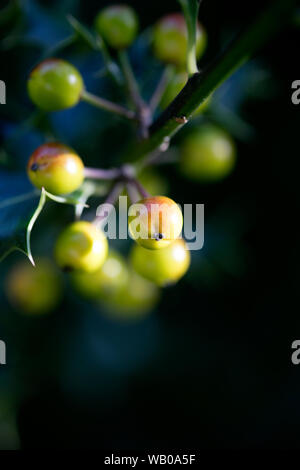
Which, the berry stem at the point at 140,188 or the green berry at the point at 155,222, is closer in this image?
the green berry at the point at 155,222

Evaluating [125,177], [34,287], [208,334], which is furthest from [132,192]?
[208,334]

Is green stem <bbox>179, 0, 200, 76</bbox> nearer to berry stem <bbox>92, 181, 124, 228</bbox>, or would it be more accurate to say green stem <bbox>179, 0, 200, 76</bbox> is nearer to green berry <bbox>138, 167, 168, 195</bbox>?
berry stem <bbox>92, 181, 124, 228</bbox>

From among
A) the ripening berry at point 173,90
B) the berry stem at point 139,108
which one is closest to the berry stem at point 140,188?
the berry stem at point 139,108

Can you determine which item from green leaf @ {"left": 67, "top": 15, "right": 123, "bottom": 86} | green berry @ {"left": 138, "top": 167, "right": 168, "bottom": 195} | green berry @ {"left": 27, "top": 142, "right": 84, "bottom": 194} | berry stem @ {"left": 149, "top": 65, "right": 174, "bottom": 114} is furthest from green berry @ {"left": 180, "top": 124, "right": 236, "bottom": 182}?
green berry @ {"left": 27, "top": 142, "right": 84, "bottom": 194}

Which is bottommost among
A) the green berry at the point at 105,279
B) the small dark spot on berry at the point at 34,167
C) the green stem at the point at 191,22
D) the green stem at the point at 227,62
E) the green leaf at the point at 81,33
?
the green berry at the point at 105,279

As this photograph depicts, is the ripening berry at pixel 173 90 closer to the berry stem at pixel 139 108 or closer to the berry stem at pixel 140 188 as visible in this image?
the berry stem at pixel 139 108

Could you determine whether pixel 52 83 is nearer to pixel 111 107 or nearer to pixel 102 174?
pixel 111 107

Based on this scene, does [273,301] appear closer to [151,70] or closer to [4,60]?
[151,70]

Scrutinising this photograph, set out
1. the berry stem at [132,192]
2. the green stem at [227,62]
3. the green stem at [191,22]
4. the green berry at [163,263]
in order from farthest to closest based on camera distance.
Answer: the berry stem at [132,192] → the green berry at [163,263] → the green stem at [191,22] → the green stem at [227,62]
